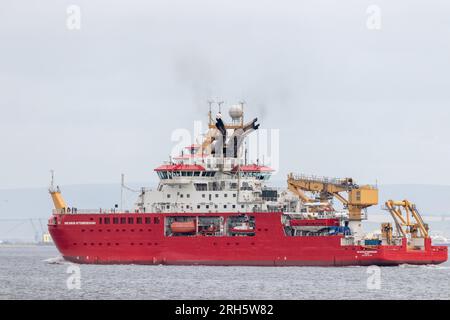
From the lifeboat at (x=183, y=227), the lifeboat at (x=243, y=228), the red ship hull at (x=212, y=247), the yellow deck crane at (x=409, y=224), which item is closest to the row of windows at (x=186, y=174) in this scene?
the red ship hull at (x=212, y=247)

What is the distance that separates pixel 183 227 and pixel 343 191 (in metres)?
12.0

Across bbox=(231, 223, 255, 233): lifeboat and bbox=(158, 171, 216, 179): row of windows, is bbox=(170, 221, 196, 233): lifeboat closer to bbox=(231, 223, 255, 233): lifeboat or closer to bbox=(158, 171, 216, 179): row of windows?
bbox=(231, 223, 255, 233): lifeboat

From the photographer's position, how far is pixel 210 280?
6956 cm

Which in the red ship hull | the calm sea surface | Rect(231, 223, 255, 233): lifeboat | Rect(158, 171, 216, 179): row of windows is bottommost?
the calm sea surface

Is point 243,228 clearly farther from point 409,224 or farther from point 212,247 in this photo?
point 409,224

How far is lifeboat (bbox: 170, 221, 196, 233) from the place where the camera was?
81.4 meters

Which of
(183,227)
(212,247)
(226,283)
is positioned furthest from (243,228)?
(226,283)

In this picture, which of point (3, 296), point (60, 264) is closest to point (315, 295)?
point (3, 296)

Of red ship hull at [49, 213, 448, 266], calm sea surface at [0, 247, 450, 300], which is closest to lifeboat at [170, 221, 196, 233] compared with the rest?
red ship hull at [49, 213, 448, 266]

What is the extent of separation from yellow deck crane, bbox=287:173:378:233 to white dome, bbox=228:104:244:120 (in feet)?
18.6

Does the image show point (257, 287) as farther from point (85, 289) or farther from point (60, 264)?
point (60, 264)

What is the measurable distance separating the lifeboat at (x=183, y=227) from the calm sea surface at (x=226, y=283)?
8.93 ft

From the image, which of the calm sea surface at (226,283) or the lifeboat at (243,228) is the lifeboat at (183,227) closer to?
the calm sea surface at (226,283)

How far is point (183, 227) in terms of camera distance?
3206 inches
